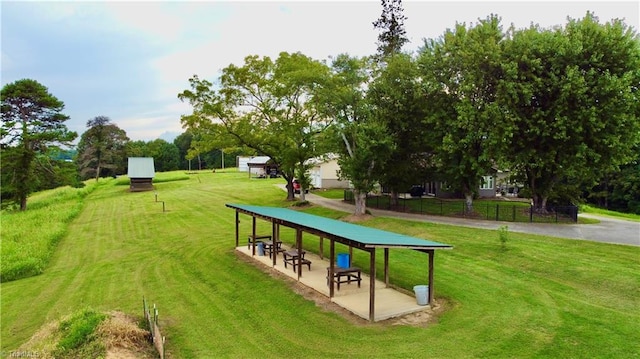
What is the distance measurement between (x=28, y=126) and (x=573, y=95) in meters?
41.2

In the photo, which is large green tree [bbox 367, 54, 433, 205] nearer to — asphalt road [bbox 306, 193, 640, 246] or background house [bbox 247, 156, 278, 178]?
asphalt road [bbox 306, 193, 640, 246]

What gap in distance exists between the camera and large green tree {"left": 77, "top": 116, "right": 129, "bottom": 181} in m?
70.4

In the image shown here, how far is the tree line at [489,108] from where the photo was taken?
22.0m

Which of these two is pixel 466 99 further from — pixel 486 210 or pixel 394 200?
pixel 394 200

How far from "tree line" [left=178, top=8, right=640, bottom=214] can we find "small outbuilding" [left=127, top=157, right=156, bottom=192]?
2472cm

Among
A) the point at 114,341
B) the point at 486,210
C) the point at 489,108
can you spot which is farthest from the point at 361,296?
the point at 486,210

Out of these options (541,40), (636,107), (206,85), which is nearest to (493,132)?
(541,40)

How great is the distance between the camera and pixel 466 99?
24500mm

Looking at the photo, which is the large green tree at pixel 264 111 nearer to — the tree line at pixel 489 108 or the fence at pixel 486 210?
the tree line at pixel 489 108

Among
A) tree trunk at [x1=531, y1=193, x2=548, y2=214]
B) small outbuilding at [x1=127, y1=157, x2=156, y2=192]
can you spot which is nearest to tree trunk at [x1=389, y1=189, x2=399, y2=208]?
tree trunk at [x1=531, y1=193, x2=548, y2=214]

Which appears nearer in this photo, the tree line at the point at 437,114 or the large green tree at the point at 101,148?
the tree line at the point at 437,114

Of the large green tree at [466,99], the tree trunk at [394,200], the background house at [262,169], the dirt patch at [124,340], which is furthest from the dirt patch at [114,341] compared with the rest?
the background house at [262,169]

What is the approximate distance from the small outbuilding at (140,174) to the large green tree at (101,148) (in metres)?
22.5

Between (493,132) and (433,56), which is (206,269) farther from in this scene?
(433,56)
